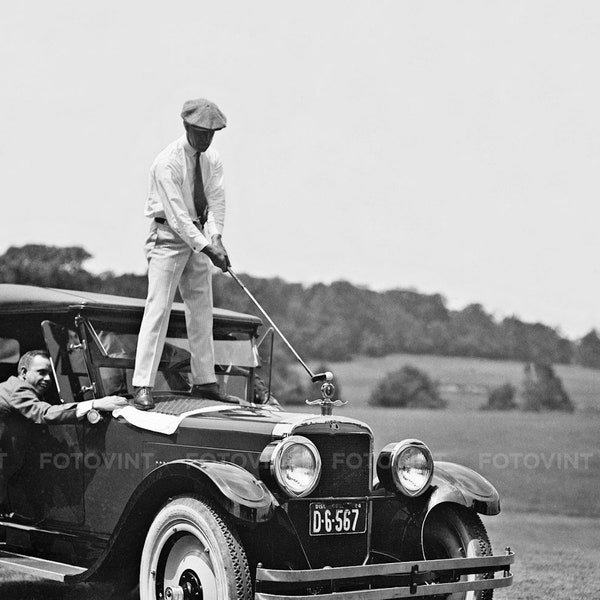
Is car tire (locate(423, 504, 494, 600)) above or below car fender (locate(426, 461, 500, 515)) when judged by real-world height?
below

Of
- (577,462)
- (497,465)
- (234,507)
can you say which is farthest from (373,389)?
(234,507)

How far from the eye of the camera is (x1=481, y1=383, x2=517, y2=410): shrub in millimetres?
14039

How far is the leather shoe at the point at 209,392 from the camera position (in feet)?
21.0

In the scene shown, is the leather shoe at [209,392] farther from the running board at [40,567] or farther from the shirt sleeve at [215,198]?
the running board at [40,567]

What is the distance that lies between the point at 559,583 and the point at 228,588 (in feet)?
11.7

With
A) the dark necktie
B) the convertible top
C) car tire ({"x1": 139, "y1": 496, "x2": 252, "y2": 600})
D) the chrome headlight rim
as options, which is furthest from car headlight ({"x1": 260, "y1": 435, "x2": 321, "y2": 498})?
the dark necktie

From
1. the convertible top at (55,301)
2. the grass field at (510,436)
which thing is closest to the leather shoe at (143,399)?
the convertible top at (55,301)

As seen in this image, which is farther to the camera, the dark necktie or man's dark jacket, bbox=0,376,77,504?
the dark necktie

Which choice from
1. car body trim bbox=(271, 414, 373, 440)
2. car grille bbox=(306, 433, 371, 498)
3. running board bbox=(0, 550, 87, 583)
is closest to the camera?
car body trim bbox=(271, 414, 373, 440)

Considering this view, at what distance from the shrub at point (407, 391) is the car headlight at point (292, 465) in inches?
359

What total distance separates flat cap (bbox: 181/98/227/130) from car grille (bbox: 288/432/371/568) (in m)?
1.96

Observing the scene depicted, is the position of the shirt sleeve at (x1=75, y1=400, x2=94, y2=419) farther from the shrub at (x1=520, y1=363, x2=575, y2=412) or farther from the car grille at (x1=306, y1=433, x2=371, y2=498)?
the shrub at (x1=520, y1=363, x2=575, y2=412)

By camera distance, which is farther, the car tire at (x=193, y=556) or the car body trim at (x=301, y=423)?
the car body trim at (x=301, y=423)

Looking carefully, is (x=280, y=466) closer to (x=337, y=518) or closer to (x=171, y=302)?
(x=337, y=518)
